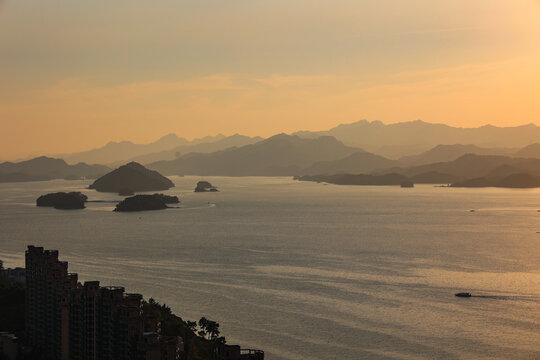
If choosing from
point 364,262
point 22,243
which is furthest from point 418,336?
point 22,243

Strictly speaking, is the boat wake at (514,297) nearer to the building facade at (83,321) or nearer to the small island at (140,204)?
the building facade at (83,321)

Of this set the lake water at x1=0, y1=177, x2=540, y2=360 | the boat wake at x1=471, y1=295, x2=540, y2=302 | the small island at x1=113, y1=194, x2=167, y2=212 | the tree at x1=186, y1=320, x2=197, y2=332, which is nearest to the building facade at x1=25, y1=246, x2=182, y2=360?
the tree at x1=186, y1=320, x2=197, y2=332

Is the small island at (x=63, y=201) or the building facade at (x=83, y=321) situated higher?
the small island at (x=63, y=201)

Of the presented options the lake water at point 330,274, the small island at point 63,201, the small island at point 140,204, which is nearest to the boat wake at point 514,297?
the lake water at point 330,274

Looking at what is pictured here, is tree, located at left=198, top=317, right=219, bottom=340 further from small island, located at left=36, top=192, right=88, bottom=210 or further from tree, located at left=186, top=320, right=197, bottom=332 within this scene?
small island, located at left=36, top=192, right=88, bottom=210

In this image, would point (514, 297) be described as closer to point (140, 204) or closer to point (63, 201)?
point (140, 204)

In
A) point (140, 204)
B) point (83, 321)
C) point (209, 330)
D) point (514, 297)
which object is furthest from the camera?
point (140, 204)

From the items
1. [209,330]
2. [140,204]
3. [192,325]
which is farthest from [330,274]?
[140,204]
